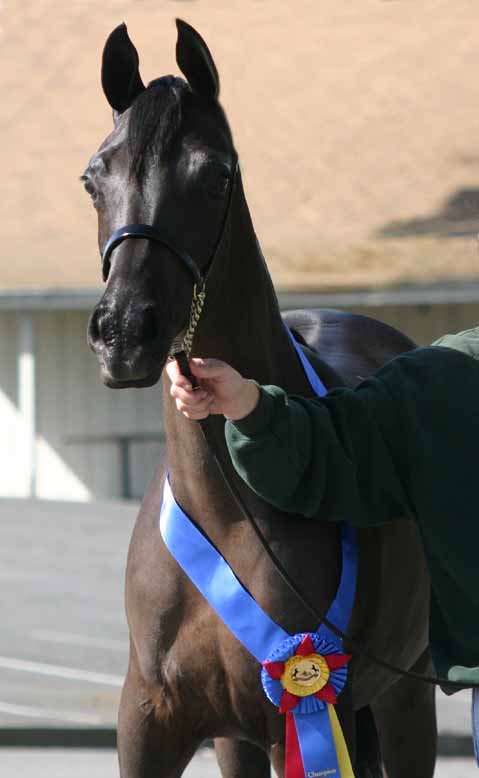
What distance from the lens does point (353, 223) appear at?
1659cm

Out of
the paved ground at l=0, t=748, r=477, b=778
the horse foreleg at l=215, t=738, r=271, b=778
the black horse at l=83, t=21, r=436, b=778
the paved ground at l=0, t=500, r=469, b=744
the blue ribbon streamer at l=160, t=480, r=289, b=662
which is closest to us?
the black horse at l=83, t=21, r=436, b=778

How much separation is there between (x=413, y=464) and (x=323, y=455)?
0.75ft

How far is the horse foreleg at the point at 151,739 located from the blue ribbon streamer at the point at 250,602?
11.1 inches

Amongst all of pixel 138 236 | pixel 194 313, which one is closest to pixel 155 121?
pixel 138 236

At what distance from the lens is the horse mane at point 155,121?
2.57 meters

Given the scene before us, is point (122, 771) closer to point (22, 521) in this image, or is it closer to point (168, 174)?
point (168, 174)

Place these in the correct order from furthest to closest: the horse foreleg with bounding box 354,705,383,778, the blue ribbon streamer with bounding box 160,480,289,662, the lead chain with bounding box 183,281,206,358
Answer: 1. the horse foreleg with bounding box 354,705,383,778
2. the blue ribbon streamer with bounding box 160,480,289,662
3. the lead chain with bounding box 183,281,206,358

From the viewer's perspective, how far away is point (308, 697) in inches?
116

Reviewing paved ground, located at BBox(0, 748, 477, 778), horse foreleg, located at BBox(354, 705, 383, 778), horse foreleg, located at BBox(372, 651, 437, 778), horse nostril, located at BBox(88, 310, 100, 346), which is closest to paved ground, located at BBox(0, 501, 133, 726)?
paved ground, located at BBox(0, 748, 477, 778)

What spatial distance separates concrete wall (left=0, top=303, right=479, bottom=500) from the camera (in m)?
17.5

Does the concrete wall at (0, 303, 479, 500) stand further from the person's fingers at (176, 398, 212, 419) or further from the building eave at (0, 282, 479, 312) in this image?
the person's fingers at (176, 398, 212, 419)

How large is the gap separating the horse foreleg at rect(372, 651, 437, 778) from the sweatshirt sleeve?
51.1 inches

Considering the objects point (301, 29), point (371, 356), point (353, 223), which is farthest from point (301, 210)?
point (371, 356)

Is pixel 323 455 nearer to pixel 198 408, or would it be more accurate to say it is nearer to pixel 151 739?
pixel 198 408
